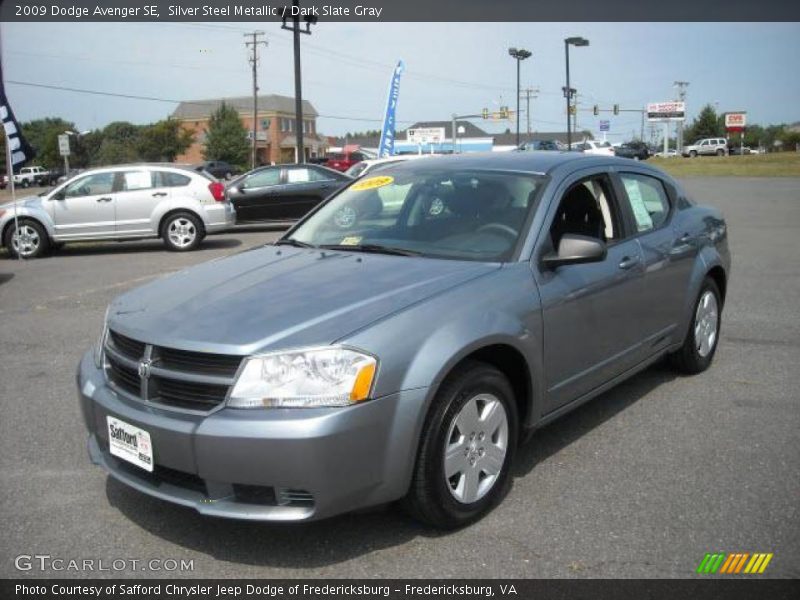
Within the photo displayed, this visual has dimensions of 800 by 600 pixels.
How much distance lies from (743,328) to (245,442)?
5.58 m

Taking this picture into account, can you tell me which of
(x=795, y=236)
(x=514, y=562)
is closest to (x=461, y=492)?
(x=514, y=562)

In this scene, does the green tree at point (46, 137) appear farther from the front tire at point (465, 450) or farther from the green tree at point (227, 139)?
the front tire at point (465, 450)

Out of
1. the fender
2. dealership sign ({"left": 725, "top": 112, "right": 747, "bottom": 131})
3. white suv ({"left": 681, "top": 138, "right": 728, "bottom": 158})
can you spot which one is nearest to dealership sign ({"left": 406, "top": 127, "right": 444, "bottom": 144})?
the fender

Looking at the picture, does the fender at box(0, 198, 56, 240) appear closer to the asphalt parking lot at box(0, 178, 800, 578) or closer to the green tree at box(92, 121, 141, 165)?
the asphalt parking lot at box(0, 178, 800, 578)

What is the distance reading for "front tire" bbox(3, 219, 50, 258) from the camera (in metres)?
13.5

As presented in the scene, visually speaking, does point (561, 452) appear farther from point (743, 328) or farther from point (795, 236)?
point (795, 236)

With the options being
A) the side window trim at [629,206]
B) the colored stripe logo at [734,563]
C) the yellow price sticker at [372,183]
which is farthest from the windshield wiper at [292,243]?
the colored stripe logo at [734,563]

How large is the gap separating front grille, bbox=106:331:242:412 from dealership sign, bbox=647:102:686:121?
3624 inches

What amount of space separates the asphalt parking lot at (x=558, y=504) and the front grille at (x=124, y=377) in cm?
64

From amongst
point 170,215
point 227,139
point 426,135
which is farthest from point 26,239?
Answer: point 227,139

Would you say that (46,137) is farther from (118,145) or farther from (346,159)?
(346,159)

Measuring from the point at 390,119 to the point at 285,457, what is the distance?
1068 inches

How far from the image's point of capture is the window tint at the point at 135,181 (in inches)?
537

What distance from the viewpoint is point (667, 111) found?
9062 cm
